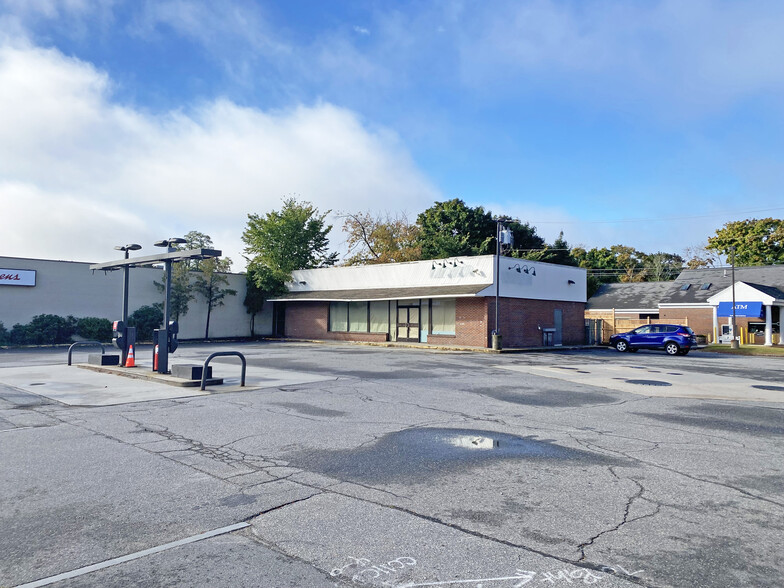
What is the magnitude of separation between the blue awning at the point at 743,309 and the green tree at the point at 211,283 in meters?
36.3

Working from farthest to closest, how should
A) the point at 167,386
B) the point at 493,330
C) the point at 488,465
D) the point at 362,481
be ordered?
the point at 493,330
the point at 167,386
the point at 488,465
the point at 362,481

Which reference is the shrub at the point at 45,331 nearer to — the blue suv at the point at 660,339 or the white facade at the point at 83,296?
the white facade at the point at 83,296

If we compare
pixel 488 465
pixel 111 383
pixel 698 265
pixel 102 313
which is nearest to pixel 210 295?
pixel 102 313

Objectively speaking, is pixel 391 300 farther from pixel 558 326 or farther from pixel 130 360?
pixel 130 360

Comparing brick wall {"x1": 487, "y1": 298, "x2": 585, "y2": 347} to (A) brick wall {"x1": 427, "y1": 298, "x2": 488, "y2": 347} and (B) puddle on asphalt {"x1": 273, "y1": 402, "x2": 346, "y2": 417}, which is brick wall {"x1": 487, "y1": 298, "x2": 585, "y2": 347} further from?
(B) puddle on asphalt {"x1": 273, "y1": 402, "x2": 346, "y2": 417}

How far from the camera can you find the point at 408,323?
34.5 meters

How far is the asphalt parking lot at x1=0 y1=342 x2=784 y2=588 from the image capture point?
160 inches

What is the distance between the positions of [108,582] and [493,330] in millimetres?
27666

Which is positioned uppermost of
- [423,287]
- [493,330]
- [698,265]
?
[698,265]

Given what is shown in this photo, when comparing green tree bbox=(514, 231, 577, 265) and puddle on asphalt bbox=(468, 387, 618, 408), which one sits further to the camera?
green tree bbox=(514, 231, 577, 265)

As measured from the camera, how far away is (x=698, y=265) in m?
69.4

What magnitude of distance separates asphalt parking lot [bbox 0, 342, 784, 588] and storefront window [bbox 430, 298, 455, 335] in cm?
2009

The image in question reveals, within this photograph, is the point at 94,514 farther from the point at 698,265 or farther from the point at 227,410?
the point at 698,265

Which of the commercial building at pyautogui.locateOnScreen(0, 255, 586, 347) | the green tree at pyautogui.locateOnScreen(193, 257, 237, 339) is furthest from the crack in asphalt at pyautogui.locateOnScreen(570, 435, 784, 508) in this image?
the green tree at pyautogui.locateOnScreen(193, 257, 237, 339)
